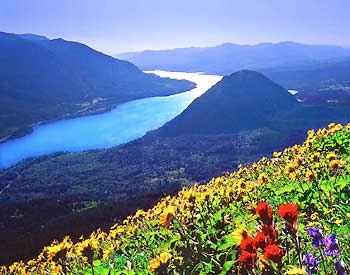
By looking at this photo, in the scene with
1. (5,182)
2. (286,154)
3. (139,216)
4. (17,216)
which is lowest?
(5,182)

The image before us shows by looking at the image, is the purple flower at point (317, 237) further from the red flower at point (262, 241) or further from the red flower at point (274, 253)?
the red flower at point (274, 253)

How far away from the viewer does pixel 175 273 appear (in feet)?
14.5

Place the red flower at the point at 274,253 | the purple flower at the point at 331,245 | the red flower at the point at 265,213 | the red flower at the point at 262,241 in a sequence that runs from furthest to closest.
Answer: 1. the purple flower at the point at 331,245
2. the red flower at the point at 265,213
3. the red flower at the point at 262,241
4. the red flower at the point at 274,253

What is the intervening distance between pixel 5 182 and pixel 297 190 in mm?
195295

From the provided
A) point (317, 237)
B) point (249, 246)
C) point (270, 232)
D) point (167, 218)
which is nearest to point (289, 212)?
point (270, 232)

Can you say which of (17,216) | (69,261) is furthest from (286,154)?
(17,216)

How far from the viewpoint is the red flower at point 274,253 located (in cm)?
203

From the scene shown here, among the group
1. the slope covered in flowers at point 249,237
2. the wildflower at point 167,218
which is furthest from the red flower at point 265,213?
the wildflower at point 167,218

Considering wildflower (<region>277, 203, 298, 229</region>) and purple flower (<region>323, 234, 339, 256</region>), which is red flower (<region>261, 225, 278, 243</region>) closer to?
wildflower (<region>277, 203, 298, 229</region>)

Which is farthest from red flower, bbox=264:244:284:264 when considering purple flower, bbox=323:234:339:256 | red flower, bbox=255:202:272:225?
purple flower, bbox=323:234:339:256

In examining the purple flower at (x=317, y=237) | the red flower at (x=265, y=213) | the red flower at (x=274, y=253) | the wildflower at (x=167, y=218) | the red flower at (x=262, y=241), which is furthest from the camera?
the wildflower at (x=167, y=218)

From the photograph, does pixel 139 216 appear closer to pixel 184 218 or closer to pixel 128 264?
pixel 184 218

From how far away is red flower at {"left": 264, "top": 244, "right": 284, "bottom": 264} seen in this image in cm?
203

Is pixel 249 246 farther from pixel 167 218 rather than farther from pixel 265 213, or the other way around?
pixel 167 218
